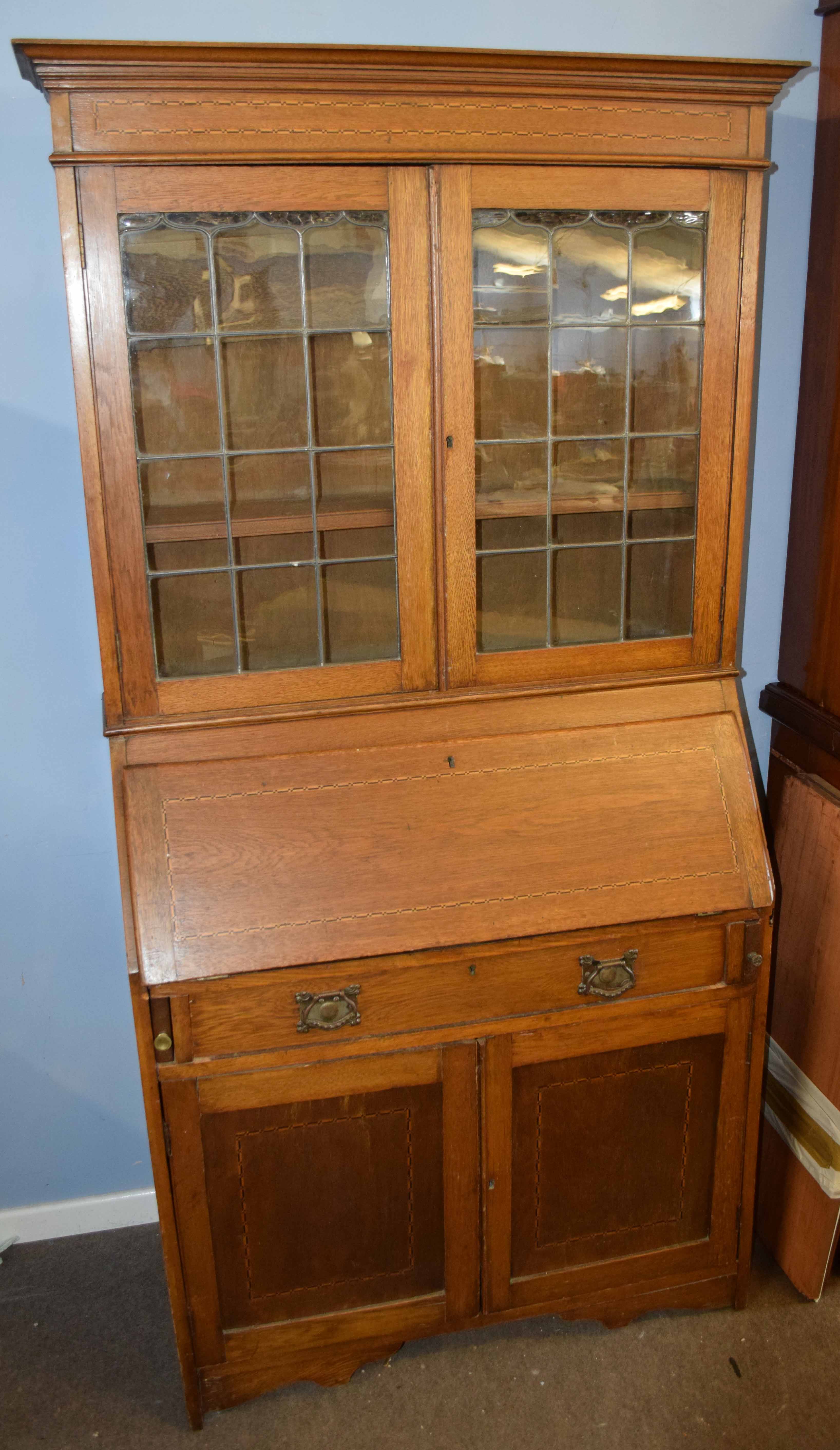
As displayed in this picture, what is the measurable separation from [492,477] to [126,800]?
2.64ft

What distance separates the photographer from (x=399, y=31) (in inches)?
71.1

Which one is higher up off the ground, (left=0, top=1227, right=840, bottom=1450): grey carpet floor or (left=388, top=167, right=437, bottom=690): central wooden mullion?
(left=388, top=167, right=437, bottom=690): central wooden mullion

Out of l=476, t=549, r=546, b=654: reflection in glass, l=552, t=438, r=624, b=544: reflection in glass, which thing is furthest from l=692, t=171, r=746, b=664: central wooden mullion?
l=476, t=549, r=546, b=654: reflection in glass

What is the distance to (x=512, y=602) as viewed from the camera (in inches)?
71.3

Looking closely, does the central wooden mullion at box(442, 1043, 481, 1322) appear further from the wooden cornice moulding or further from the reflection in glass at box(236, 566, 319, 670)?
the wooden cornice moulding

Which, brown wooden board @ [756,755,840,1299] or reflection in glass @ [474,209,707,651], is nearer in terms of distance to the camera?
reflection in glass @ [474,209,707,651]

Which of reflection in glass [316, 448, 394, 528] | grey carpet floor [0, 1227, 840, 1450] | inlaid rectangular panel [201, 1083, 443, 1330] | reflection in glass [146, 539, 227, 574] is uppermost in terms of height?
reflection in glass [316, 448, 394, 528]

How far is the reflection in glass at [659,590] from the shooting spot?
72.9 inches

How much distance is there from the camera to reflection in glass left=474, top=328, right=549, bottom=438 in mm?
1693

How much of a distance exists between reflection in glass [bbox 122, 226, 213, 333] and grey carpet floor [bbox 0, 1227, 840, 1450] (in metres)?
1.87

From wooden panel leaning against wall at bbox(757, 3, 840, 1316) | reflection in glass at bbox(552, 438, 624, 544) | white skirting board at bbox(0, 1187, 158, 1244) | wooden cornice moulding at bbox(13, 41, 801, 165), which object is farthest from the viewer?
white skirting board at bbox(0, 1187, 158, 1244)

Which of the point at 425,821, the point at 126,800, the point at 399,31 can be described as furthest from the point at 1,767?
the point at 399,31

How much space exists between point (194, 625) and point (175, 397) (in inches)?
14.2

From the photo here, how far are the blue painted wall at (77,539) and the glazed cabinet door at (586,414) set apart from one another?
0.40 m
